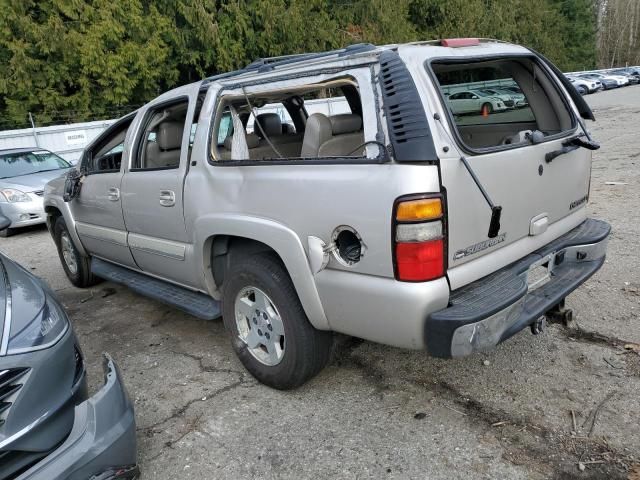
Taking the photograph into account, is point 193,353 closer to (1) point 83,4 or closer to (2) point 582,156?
(2) point 582,156

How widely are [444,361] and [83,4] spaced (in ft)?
68.8

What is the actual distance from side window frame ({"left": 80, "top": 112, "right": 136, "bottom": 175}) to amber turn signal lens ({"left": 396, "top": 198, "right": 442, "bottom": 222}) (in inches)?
112

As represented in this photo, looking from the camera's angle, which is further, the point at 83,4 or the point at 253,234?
the point at 83,4

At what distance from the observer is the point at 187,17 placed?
73.2 feet

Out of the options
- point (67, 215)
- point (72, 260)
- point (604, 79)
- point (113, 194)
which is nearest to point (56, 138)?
point (72, 260)

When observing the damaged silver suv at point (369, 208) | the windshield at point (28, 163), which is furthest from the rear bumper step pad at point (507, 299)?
the windshield at point (28, 163)

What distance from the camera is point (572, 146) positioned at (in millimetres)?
3139

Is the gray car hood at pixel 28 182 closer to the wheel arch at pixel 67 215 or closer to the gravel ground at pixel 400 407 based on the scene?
the wheel arch at pixel 67 215

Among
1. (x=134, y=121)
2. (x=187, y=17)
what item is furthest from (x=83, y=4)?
(x=134, y=121)

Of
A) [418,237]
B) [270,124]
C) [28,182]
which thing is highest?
[270,124]

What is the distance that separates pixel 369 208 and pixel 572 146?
1.49 metres

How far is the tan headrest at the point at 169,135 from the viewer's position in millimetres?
4262

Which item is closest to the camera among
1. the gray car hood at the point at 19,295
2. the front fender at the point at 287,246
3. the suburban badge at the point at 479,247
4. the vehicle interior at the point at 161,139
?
the gray car hood at the point at 19,295

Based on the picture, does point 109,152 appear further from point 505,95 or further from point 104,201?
point 505,95
